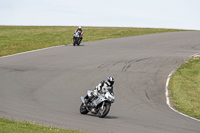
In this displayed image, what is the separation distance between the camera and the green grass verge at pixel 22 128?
958 centimetres

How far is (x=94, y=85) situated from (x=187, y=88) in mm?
6025

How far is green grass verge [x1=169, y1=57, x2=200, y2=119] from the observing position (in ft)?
59.3

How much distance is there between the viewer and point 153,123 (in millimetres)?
13500

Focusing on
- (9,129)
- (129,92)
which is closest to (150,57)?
(129,92)

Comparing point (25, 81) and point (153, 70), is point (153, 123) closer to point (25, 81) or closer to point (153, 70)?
point (25, 81)

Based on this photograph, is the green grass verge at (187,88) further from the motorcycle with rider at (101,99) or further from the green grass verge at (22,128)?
the green grass verge at (22,128)

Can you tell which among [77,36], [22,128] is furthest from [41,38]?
[22,128]

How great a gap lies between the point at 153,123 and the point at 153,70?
1281cm

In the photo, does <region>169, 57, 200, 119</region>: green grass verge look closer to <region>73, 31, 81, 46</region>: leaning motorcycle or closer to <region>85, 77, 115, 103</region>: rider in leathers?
<region>85, 77, 115, 103</region>: rider in leathers

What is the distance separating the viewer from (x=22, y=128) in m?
10.0

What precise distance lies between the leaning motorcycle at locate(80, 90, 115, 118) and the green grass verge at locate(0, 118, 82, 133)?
3489 mm

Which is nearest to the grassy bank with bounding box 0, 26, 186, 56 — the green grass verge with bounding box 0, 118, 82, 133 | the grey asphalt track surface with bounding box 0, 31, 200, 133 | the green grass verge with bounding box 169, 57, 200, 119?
the grey asphalt track surface with bounding box 0, 31, 200, 133

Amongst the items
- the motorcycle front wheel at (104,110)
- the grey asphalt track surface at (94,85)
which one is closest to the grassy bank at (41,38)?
the grey asphalt track surface at (94,85)

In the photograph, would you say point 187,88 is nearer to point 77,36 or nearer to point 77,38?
point 77,36
